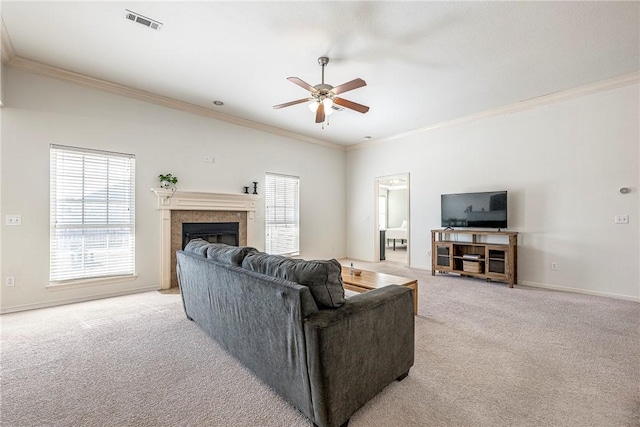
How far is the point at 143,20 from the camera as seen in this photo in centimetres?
266

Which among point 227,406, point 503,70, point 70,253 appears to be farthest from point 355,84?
point 70,253

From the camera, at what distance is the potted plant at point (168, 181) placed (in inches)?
170

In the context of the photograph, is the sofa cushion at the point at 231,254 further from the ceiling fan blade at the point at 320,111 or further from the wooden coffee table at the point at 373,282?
the ceiling fan blade at the point at 320,111

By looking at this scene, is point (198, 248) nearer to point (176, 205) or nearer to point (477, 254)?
point (176, 205)

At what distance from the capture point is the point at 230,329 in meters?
2.11

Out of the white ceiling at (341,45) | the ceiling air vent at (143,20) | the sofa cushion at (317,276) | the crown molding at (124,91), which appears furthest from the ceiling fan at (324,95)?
the crown molding at (124,91)

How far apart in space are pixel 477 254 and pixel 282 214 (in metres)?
3.91

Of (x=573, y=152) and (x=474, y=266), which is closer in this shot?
(x=573, y=152)

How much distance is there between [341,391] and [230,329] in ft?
3.37

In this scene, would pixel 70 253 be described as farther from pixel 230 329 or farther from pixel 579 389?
pixel 579 389

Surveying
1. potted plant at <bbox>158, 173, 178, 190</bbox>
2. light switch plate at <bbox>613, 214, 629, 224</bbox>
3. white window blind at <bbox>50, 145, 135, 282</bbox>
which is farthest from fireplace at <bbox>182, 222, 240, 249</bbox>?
light switch plate at <bbox>613, 214, 629, 224</bbox>

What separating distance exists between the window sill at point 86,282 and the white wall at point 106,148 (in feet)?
0.19

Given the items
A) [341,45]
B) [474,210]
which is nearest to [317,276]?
[341,45]

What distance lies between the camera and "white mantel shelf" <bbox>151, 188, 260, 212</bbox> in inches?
171
